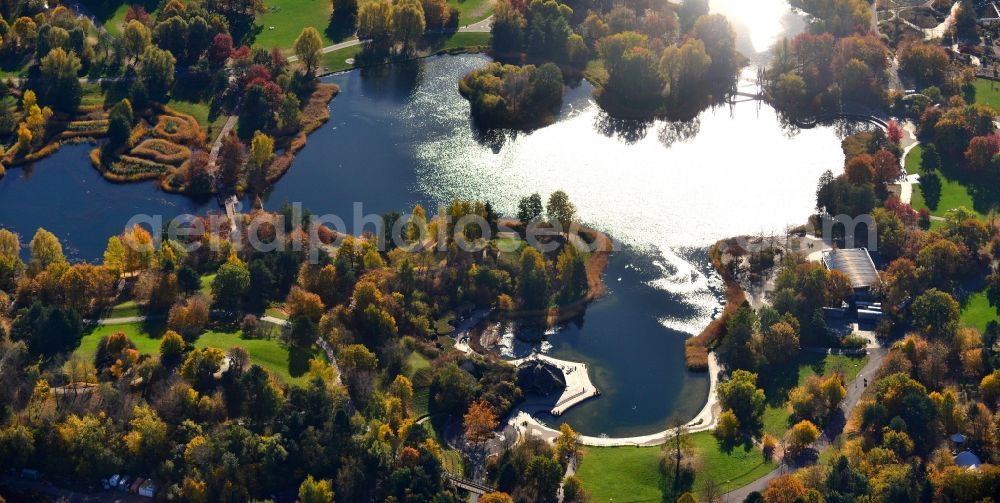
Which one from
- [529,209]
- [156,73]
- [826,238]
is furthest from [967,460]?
[156,73]

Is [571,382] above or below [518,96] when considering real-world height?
below

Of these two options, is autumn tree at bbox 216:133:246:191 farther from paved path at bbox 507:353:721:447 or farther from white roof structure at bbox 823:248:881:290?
white roof structure at bbox 823:248:881:290

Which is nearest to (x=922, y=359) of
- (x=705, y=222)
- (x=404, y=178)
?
(x=705, y=222)

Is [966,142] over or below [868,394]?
over

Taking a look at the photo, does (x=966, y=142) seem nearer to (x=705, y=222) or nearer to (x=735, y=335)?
(x=705, y=222)

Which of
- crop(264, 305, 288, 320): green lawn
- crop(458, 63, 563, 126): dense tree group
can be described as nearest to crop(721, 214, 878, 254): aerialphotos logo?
crop(458, 63, 563, 126): dense tree group

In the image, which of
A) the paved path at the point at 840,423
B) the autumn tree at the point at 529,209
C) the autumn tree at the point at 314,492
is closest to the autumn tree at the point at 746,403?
the paved path at the point at 840,423

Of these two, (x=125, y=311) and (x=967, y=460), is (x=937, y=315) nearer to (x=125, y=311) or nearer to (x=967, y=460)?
(x=967, y=460)
